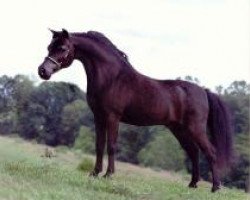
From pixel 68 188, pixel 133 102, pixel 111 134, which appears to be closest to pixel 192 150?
pixel 133 102

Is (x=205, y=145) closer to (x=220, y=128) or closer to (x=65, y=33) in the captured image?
(x=220, y=128)

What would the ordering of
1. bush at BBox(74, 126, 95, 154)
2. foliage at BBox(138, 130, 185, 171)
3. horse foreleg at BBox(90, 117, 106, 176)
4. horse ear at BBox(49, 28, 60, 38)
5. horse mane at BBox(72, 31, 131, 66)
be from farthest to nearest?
bush at BBox(74, 126, 95, 154)
foliage at BBox(138, 130, 185, 171)
horse foreleg at BBox(90, 117, 106, 176)
horse mane at BBox(72, 31, 131, 66)
horse ear at BBox(49, 28, 60, 38)

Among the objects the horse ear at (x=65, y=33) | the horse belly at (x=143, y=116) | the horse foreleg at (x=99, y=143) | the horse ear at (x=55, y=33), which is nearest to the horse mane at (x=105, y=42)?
the horse ear at (x=65, y=33)

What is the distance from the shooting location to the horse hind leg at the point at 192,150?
39.3 ft

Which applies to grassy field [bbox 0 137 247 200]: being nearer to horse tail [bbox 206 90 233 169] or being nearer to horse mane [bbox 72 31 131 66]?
horse tail [bbox 206 90 233 169]

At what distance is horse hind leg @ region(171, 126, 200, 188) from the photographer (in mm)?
11969

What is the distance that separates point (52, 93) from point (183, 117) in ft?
194

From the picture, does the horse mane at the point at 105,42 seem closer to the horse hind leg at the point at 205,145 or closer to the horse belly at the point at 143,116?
the horse belly at the point at 143,116

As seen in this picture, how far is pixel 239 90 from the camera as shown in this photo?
78250 mm

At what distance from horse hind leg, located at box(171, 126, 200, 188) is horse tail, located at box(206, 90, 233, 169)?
495 millimetres

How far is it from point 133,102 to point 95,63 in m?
1.02

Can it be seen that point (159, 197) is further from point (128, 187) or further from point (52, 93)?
point (52, 93)

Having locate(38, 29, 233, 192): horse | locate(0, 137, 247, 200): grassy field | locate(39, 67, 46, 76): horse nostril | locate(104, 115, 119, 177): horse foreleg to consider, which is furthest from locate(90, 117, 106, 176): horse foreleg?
locate(39, 67, 46, 76): horse nostril

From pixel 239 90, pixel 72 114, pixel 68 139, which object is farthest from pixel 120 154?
pixel 239 90
